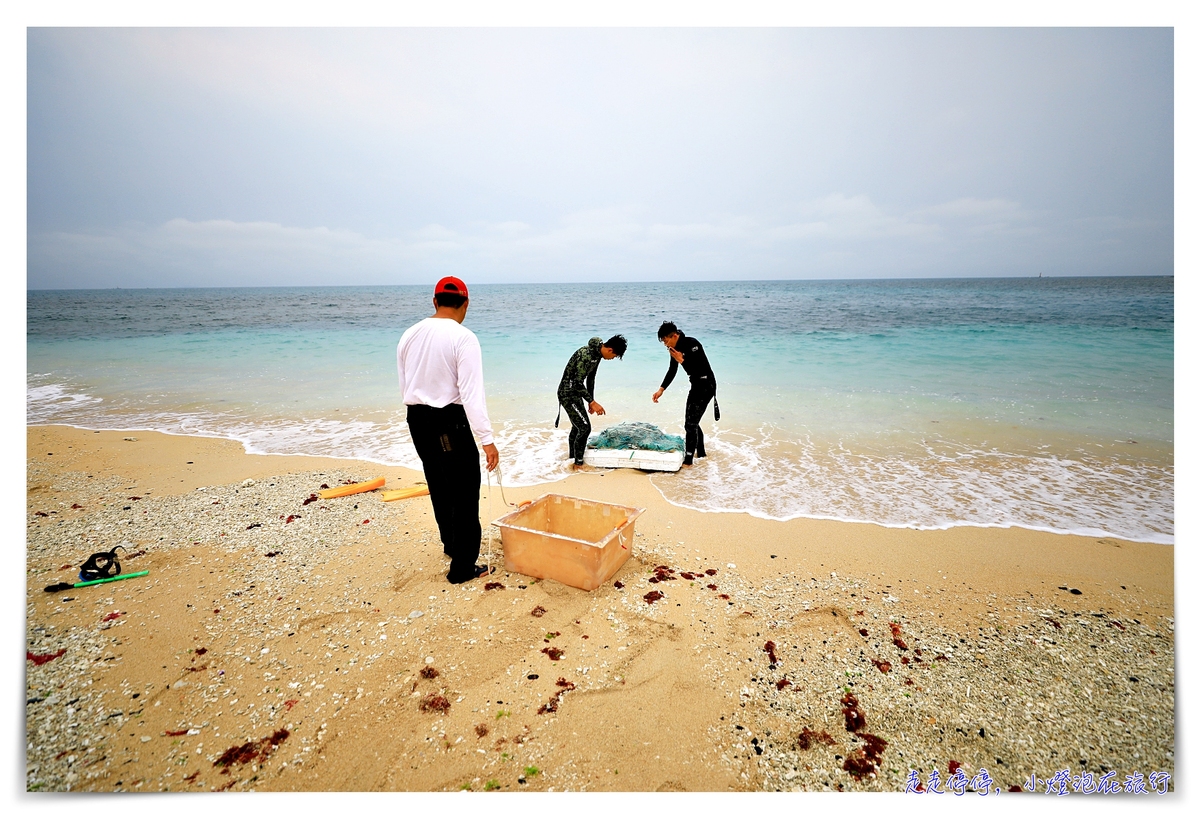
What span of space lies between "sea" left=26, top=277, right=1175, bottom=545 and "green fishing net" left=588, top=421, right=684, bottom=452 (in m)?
0.49

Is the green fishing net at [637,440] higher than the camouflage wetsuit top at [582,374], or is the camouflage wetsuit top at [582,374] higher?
the camouflage wetsuit top at [582,374]

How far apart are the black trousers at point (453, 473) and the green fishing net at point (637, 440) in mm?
3206

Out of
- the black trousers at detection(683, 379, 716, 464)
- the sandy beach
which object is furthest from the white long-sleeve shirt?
the black trousers at detection(683, 379, 716, 464)

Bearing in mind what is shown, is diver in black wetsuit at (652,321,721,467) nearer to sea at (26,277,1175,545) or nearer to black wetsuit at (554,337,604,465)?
sea at (26,277,1175,545)

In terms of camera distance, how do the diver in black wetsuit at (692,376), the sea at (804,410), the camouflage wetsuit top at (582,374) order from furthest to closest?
the diver in black wetsuit at (692,376)
the camouflage wetsuit top at (582,374)
the sea at (804,410)

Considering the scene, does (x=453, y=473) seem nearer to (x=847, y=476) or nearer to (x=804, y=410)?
(x=847, y=476)

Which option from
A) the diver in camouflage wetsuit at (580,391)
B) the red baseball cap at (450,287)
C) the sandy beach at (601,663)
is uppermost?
the red baseball cap at (450,287)

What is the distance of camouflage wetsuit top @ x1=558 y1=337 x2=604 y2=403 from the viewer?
5977 millimetres

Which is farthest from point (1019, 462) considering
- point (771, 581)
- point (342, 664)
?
point (342, 664)

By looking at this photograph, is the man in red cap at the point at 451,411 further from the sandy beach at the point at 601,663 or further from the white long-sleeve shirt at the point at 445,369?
the sandy beach at the point at 601,663

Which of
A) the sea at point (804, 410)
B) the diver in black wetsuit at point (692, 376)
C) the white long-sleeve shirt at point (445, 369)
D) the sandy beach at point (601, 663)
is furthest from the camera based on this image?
the diver in black wetsuit at point (692, 376)

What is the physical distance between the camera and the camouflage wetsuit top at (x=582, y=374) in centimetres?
598

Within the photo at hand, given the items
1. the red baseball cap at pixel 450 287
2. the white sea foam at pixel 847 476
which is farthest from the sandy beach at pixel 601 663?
the red baseball cap at pixel 450 287

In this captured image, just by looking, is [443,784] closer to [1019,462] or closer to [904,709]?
[904,709]
